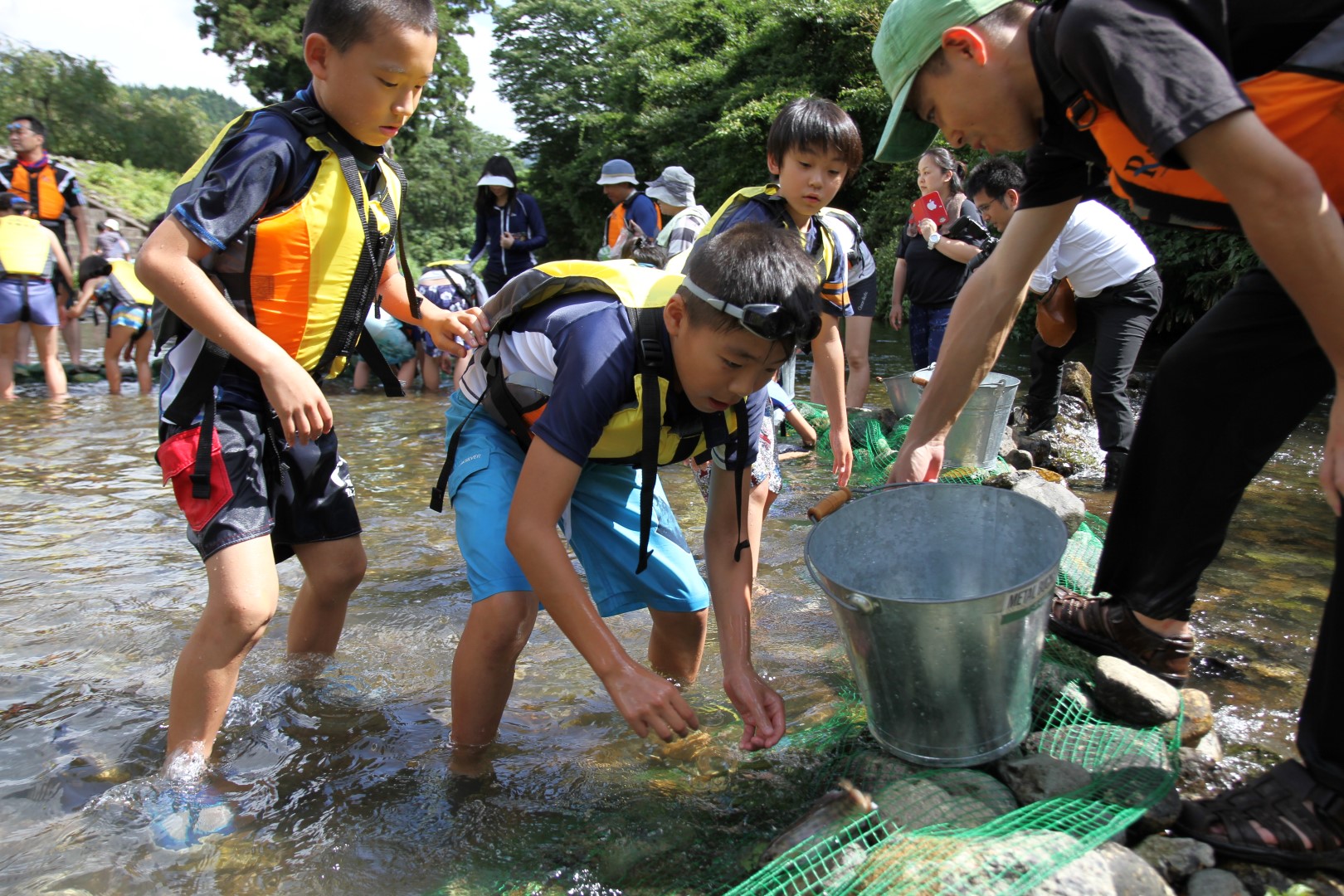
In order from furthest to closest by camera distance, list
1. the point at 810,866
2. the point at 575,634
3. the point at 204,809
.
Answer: the point at 204,809, the point at 575,634, the point at 810,866

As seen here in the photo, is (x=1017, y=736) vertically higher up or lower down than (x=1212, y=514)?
lower down

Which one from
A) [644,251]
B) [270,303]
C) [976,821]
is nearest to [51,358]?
[644,251]

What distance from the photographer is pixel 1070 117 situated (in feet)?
6.20

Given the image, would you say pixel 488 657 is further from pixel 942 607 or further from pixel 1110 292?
pixel 1110 292

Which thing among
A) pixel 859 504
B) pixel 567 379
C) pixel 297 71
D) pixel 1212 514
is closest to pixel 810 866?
pixel 859 504

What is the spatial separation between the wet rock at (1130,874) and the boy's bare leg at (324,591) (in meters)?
2.05

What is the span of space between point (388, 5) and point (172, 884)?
2139 millimetres

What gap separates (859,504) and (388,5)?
5.58 ft

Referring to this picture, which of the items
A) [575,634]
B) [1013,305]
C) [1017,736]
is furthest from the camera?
[1013,305]

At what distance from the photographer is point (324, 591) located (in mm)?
2830

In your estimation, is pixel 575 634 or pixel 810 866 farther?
pixel 575 634

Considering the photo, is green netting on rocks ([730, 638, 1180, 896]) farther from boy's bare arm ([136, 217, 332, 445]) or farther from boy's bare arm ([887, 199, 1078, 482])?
boy's bare arm ([136, 217, 332, 445])

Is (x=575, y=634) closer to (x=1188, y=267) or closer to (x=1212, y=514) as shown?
(x=1212, y=514)

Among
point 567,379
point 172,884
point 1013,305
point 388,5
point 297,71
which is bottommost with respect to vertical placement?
point 172,884
